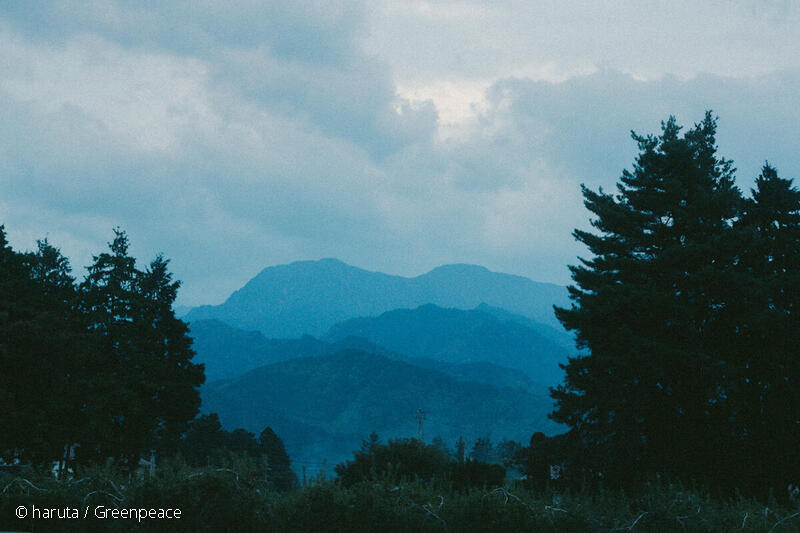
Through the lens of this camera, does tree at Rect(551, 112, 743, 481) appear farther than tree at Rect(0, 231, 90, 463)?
No

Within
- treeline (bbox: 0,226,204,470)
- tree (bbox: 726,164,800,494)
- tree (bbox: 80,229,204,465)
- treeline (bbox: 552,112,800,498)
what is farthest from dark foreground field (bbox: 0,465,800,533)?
tree (bbox: 80,229,204,465)

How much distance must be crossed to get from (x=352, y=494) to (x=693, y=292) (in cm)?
2616

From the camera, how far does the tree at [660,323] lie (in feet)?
96.7

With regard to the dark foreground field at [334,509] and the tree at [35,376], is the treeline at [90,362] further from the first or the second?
the dark foreground field at [334,509]

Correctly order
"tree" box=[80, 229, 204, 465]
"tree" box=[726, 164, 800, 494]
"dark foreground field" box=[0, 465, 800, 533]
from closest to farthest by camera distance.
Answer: "dark foreground field" box=[0, 465, 800, 533]
"tree" box=[726, 164, 800, 494]
"tree" box=[80, 229, 204, 465]

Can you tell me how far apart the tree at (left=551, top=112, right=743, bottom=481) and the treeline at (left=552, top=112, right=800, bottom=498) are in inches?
2.5

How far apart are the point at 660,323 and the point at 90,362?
32167mm

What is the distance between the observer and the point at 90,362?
40656 millimetres

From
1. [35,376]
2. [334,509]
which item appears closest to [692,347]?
[334,509]

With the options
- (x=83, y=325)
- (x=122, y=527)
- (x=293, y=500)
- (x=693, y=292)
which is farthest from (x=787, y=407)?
A: (x=83, y=325)

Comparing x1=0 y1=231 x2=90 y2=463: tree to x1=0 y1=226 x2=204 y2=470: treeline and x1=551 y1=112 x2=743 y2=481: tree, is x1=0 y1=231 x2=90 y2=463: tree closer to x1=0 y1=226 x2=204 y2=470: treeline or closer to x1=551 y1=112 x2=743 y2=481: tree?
x1=0 y1=226 x2=204 y2=470: treeline

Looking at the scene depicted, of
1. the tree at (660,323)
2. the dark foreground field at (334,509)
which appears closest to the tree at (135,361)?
the tree at (660,323)

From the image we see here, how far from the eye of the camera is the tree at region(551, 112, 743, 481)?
96.7ft

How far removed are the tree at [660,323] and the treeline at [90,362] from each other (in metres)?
23.1
